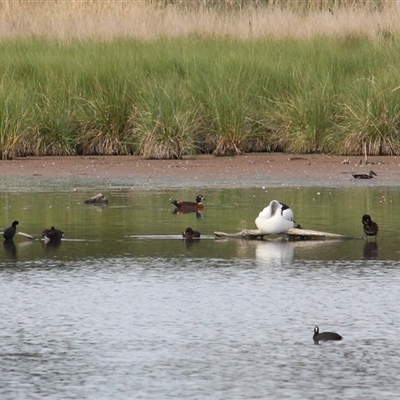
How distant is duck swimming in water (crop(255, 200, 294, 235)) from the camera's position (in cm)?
1167

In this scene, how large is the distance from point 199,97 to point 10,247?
8.17 metres

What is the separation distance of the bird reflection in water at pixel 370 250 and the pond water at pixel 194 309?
36mm

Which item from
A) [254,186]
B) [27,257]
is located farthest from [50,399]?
[254,186]

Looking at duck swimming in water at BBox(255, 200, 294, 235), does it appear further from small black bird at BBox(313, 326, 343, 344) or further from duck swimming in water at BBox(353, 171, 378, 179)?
duck swimming in water at BBox(353, 171, 378, 179)

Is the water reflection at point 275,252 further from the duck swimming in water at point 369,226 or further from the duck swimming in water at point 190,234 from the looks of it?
the duck swimming in water at point 369,226

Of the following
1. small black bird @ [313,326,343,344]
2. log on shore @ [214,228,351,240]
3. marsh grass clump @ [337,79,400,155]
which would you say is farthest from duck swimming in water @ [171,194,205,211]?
small black bird @ [313,326,343,344]

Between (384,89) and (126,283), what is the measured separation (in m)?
9.90

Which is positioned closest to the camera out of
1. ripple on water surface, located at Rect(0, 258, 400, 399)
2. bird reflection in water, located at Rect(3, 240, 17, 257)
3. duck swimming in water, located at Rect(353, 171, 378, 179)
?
ripple on water surface, located at Rect(0, 258, 400, 399)

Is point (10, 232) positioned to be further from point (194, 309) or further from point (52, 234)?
point (194, 309)

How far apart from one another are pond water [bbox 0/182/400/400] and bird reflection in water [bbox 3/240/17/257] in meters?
0.02

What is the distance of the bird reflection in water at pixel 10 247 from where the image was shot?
1117 centimetres

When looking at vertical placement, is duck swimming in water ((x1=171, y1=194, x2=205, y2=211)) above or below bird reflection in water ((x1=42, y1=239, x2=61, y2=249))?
above

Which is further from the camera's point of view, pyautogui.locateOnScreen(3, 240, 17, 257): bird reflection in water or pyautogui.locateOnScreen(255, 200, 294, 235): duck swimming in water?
pyautogui.locateOnScreen(255, 200, 294, 235): duck swimming in water

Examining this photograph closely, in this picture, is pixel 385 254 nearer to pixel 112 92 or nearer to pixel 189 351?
pixel 189 351
